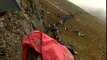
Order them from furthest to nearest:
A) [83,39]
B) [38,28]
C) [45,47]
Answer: [83,39], [38,28], [45,47]

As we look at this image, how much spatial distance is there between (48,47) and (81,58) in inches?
1212

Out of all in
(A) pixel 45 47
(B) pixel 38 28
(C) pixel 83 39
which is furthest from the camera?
(C) pixel 83 39

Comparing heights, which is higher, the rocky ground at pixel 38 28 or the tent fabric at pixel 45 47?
the tent fabric at pixel 45 47

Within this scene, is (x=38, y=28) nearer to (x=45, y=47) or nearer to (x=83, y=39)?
(x=45, y=47)

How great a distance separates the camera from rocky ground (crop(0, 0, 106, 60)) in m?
17.8

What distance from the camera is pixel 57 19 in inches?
2213

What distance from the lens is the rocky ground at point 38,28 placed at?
1777 centimetres

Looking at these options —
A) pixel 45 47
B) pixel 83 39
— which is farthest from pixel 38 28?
pixel 83 39

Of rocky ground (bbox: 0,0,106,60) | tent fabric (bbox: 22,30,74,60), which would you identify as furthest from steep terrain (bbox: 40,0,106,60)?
tent fabric (bbox: 22,30,74,60)

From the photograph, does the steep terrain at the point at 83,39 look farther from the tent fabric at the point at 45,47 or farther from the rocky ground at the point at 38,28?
the tent fabric at the point at 45,47

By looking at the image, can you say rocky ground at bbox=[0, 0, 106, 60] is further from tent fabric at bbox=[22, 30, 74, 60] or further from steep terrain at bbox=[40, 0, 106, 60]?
tent fabric at bbox=[22, 30, 74, 60]

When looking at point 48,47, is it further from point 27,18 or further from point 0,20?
point 27,18

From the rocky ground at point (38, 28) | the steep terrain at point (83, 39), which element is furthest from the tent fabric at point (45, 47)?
the steep terrain at point (83, 39)

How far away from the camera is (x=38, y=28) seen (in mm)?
27156
